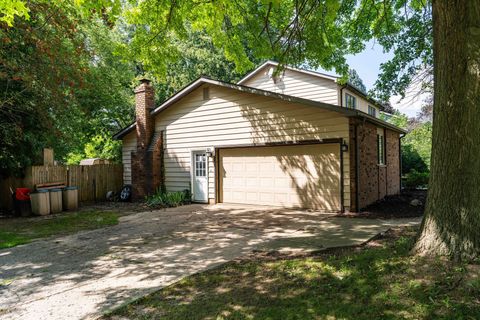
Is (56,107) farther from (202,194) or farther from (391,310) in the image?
(391,310)

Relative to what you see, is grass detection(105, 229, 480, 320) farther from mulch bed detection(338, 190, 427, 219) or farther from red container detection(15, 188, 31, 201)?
red container detection(15, 188, 31, 201)

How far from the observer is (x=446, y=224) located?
406 centimetres

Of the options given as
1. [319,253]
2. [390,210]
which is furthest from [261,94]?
[319,253]

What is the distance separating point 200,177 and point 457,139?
32.8 feet

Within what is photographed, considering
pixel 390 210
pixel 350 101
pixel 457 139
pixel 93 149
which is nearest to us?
pixel 457 139

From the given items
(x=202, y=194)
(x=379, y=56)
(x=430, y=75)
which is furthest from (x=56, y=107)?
(x=430, y=75)

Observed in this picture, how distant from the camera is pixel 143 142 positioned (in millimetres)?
13789

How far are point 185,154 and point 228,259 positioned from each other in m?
8.36

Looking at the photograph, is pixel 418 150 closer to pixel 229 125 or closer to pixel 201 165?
pixel 229 125

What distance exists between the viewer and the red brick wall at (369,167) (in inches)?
377

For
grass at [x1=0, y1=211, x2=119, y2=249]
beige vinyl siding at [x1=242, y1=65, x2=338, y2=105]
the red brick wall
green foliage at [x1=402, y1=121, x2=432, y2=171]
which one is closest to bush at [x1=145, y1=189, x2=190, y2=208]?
grass at [x1=0, y1=211, x2=119, y2=249]

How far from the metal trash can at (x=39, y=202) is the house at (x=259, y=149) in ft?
11.8

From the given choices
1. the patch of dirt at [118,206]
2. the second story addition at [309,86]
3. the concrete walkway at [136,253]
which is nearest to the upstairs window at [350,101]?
the second story addition at [309,86]

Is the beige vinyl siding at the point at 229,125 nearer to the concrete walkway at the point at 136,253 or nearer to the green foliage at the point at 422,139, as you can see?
the concrete walkway at the point at 136,253
